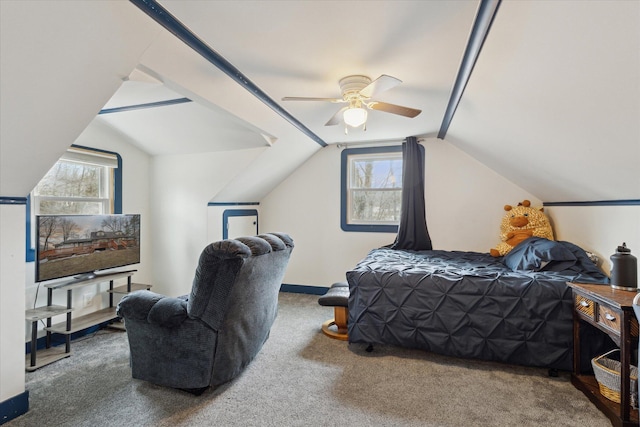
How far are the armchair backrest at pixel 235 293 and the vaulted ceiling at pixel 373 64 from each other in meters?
1.11

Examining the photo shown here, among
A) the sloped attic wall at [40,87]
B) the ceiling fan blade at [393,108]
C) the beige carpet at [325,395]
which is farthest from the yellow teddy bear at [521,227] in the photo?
the sloped attic wall at [40,87]

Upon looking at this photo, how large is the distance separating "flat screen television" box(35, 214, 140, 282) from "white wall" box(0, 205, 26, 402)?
0.80 m

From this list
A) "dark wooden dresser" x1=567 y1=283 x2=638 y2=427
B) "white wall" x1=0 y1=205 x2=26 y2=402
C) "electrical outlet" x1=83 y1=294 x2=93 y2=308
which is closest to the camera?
"dark wooden dresser" x1=567 y1=283 x2=638 y2=427

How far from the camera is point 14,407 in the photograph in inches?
77.3

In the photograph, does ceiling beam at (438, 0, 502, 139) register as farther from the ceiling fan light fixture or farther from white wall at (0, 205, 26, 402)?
white wall at (0, 205, 26, 402)

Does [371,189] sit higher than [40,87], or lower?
lower

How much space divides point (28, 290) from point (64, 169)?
1200 mm

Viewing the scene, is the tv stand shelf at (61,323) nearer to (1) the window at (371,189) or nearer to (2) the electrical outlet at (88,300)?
(2) the electrical outlet at (88,300)

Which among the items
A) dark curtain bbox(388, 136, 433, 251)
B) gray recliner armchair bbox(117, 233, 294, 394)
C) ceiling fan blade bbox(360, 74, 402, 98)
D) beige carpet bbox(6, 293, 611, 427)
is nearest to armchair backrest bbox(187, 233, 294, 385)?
gray recliner armchair bbox(117, 233, 294, 394)

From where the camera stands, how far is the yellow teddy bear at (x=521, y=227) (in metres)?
3.40

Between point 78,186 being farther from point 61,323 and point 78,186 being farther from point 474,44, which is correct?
point 474,44

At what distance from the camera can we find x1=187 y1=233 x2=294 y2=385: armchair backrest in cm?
204

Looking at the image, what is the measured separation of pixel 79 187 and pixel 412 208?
3812mm

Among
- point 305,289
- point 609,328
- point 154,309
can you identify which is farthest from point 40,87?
point 305,289
